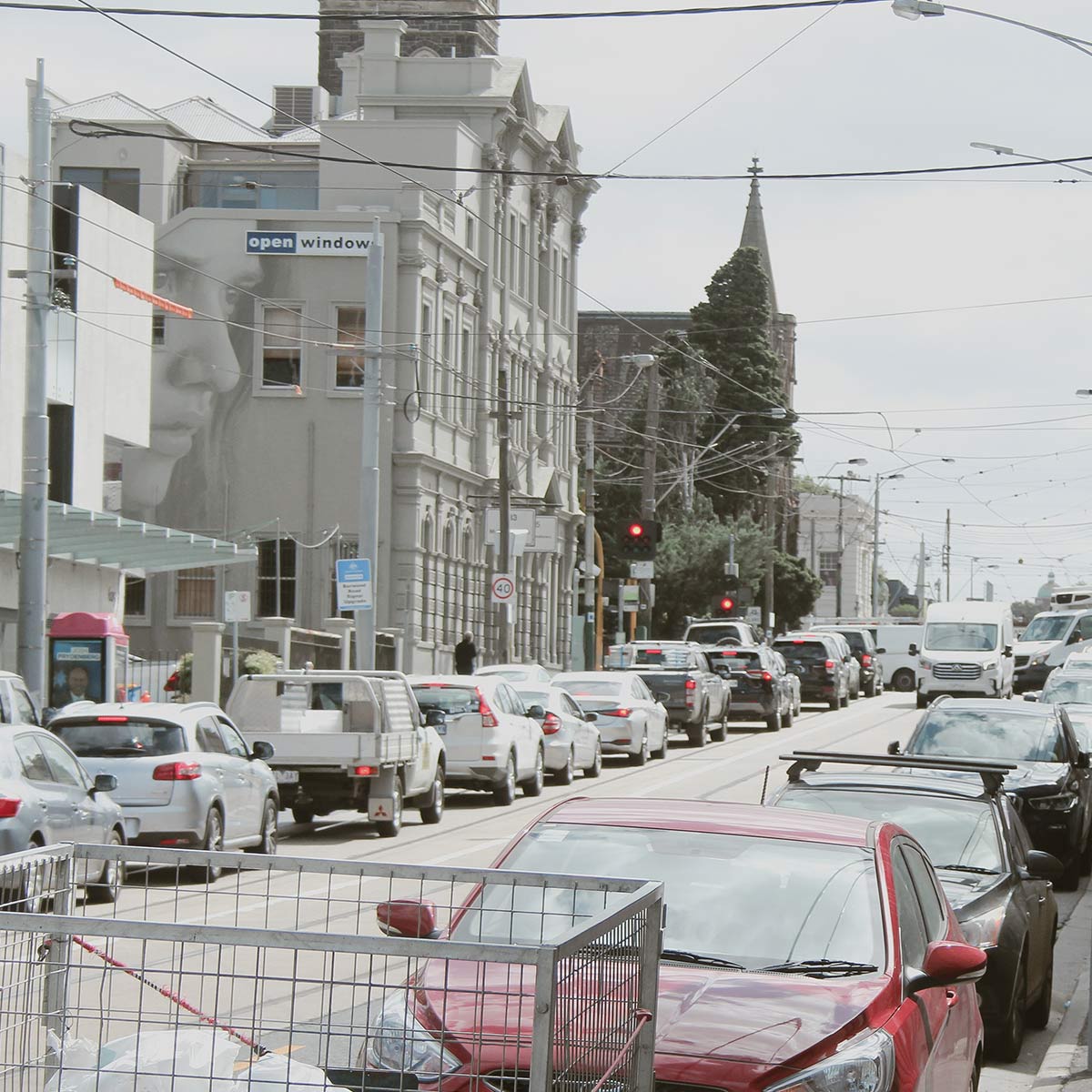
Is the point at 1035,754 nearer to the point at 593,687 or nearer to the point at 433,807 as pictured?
the point at 433,807

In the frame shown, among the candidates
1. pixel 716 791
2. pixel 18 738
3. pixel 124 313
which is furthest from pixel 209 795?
pixel 124 313

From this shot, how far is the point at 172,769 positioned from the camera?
58.0 feet

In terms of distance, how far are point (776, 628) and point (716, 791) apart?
237 feet

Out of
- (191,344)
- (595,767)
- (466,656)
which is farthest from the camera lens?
(191,344)

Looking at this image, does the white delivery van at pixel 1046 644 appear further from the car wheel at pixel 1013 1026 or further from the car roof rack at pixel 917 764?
the car wheel at pixel 1013 1026

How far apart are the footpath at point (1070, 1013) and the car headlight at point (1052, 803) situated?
84cm

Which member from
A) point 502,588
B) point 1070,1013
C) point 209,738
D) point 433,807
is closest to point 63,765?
point 209,738

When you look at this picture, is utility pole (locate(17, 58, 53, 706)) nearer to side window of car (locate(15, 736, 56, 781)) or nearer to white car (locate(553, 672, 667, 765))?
side window of car (locate(15, 736, 56, 781))

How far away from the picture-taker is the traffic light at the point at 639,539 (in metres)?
44.7

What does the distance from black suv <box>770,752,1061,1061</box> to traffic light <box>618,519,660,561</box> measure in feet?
105

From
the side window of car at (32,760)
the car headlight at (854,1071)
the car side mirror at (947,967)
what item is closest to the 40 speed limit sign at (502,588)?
the side window of car at (32,760)

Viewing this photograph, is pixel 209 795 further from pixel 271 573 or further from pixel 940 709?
pixel 271 573

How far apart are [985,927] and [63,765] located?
8066mm

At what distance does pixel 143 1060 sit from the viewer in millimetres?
3949
